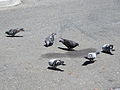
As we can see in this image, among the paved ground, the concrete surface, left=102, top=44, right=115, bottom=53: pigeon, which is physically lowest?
the concrete surface

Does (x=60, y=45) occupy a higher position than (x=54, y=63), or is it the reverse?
(x=54, y=63)

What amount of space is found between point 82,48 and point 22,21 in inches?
177

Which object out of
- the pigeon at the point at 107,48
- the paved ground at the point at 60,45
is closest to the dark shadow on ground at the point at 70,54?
the paved ground at the point at 60,45

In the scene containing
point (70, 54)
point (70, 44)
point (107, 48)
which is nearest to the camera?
point (107, 48)

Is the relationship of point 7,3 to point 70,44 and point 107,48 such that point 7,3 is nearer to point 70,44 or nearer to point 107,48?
point 70,44

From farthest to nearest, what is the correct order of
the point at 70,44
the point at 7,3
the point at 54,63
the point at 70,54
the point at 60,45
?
the point at 7,3 → the point at 60,45 → the point at 70,44 → the point at 70,54 → the point at 54,63

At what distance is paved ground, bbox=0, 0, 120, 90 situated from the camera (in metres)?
8.09

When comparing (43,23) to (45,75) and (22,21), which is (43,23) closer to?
(22,21)

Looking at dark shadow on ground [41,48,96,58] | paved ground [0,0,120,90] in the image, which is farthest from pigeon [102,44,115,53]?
dark shadow on ground [41,48,96,58]

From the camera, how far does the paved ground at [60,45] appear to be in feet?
26.5

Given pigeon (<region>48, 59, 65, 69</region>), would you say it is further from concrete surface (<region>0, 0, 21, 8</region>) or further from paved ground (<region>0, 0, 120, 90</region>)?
concrete surface (<region>0, 0, 21, 8</region>)

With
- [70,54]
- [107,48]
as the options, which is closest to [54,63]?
[70,54]

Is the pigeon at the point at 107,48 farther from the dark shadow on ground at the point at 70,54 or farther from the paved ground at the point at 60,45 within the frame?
the dark shadow on ground at the point at 70,54

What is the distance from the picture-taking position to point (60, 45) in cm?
1084
